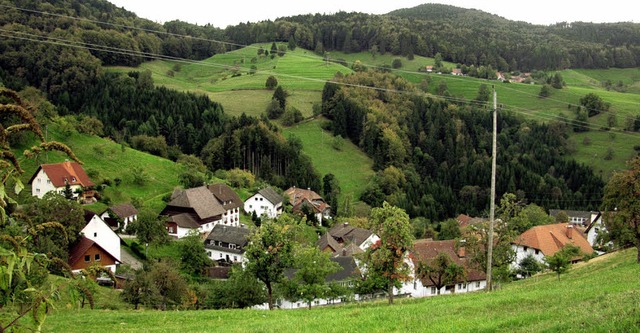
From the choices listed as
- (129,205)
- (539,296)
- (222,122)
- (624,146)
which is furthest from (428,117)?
(539,296)

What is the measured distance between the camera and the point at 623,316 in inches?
409

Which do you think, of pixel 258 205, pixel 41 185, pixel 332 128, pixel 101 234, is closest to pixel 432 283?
pixel 101 234

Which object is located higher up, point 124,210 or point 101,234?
point 101,234

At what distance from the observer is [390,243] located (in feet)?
93.5

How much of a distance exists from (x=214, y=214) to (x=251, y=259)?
35.2 meters

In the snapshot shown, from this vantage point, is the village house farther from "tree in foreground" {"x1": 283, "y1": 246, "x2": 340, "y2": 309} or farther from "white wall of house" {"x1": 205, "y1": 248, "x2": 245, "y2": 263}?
"tree in foreground" {"x1": 283, "y1": 246, "x2": 340, "y2": 309}

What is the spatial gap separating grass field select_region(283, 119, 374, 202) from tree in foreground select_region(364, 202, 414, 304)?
70171 millimetres

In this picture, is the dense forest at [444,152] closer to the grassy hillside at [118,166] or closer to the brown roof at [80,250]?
the grassy hillside at [118,166]

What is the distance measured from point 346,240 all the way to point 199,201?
781 inches

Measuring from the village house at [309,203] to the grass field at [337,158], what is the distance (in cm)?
982

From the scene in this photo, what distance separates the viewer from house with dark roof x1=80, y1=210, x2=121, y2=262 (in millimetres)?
48094

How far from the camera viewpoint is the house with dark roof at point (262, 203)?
78.2 m

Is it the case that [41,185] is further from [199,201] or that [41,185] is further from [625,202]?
[625,202]

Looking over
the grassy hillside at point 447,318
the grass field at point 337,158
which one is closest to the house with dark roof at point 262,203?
the grass field at point 337,158
